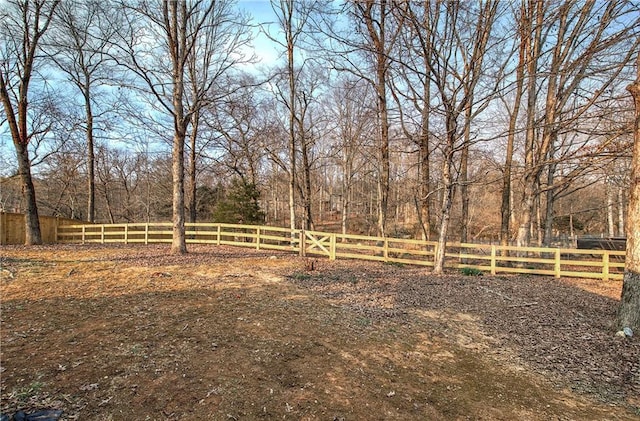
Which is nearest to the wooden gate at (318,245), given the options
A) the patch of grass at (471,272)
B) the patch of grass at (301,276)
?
the patch of grass at (301,276)

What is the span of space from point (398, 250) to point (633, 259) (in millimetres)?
5712

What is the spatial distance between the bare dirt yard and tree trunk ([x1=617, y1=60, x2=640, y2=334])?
0.35m

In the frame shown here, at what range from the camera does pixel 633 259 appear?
5008 millimetres

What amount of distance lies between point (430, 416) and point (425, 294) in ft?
14.1

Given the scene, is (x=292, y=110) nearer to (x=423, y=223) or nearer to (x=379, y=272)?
(x=423, y=223)

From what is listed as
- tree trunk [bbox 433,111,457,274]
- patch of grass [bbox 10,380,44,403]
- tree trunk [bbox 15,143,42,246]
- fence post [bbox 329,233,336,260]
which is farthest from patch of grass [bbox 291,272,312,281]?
tree trunk [bbox 15,143,42,246]

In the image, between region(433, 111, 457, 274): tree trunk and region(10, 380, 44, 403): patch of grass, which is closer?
region(10, 380, 44, 403): patch of grass

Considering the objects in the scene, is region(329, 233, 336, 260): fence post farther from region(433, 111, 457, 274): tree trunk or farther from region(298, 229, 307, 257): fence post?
region(433, 111, 457, 274): tree trunk

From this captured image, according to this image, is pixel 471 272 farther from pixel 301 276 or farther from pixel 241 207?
pixel 241 207

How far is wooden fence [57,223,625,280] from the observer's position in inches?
384

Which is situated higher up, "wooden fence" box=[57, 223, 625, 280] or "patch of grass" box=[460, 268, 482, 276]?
"wooden fence" box=[57, 223, 625, 280]

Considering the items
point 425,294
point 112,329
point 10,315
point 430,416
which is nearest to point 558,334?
point 425,294

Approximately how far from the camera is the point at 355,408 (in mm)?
3018

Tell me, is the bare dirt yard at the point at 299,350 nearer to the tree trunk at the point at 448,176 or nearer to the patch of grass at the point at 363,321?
the patch of grass at the point at 363,321
